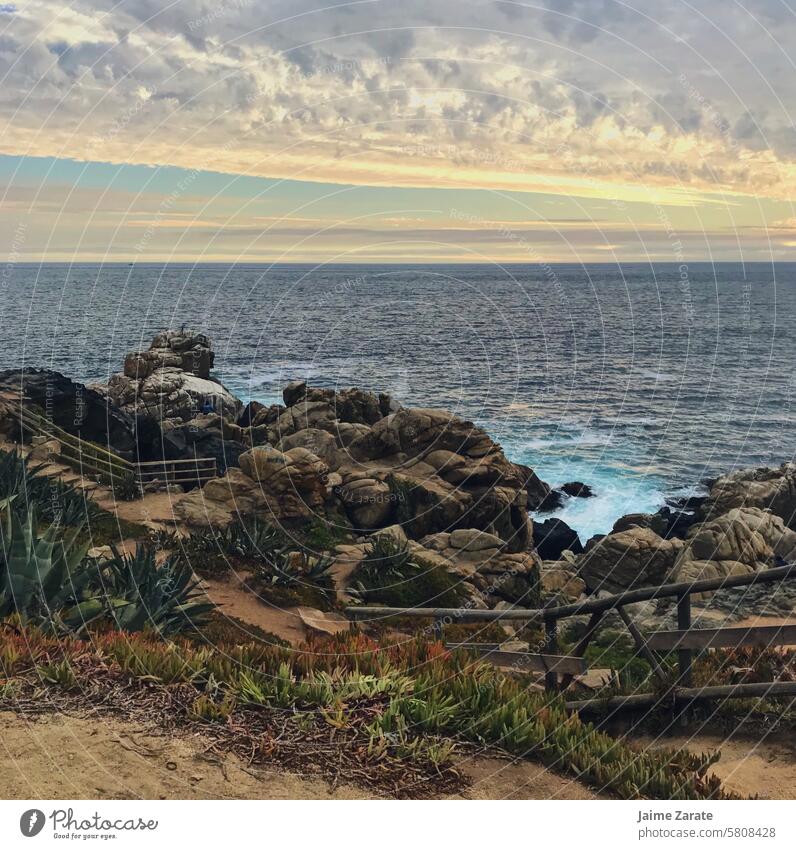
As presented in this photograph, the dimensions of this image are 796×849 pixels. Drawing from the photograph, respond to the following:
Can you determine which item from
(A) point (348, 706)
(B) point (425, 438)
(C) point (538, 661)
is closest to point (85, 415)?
(B) point (425, 438)

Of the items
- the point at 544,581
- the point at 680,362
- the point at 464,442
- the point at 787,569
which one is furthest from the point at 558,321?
the point at 787,569

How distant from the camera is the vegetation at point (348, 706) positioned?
8.23 m

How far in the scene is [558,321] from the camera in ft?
391

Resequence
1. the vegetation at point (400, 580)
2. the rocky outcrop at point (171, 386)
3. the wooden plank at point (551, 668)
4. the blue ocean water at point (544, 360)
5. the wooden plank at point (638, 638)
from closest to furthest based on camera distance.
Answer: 1. the wooden plank at point (638, 638)
2. the wooden plank at point (551, 668)
3. the vegetation at point (400, 580)
4. the rocky outcrop at point (171, 386)
5. the blue ocean water at point (544, 360)

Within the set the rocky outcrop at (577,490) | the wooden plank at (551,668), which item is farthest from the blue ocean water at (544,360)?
the wooden plank at (551,668)

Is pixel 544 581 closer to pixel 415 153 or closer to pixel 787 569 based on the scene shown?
pixel 787 569

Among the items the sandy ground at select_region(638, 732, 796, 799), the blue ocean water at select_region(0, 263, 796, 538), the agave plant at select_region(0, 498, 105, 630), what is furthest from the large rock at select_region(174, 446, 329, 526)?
the sandy ground at select_region(638, 732, 796, 799)

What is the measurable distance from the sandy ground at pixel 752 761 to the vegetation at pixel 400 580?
446 inches

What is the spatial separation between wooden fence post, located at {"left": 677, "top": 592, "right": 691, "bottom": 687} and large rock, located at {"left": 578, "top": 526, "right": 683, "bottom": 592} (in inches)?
638

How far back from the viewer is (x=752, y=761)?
9.48 metres

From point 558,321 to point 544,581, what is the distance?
318ft

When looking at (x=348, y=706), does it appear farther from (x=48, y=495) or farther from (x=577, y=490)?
(x=577, y=490)

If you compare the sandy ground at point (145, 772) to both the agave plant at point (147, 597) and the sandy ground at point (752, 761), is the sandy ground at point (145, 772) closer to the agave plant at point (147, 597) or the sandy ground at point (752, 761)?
the sandy ground at point (752, 761)

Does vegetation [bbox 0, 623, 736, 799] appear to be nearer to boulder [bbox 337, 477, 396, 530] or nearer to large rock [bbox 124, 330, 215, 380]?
boulder [bbox 337, 477, 396, 530]
